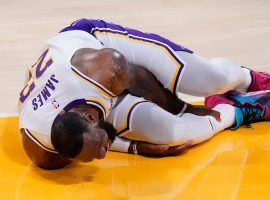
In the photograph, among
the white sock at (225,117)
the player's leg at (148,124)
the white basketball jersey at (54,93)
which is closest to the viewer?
the white basketball jersey at (54,93)

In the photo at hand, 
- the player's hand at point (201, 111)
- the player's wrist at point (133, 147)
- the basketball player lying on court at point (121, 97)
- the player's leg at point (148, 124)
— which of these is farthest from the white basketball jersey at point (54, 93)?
the player's hand at point (201, 111)

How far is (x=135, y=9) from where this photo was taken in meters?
3.74

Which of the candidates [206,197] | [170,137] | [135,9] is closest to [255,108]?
[170,137]

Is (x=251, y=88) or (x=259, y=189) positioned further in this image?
(x=251, y=88)

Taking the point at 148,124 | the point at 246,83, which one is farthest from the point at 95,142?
the point at 246,83

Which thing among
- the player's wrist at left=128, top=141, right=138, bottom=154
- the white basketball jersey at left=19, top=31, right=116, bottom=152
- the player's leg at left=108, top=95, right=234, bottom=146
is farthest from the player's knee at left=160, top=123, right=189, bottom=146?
the white basketball jersey at left=19, top=31, right=116, bottom=152

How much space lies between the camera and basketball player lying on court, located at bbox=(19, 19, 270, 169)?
1.74 meters

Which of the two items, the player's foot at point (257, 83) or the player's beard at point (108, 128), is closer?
the player's beard at point (108, 128)

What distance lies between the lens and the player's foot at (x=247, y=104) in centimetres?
219

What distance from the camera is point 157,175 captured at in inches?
75.0

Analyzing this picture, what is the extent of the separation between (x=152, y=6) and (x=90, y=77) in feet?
6.96

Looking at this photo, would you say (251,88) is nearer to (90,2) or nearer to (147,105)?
(147,105)

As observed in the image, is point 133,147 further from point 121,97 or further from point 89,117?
point 89,117

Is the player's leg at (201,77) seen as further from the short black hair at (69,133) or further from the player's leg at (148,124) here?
the short black hair at (69,133)
